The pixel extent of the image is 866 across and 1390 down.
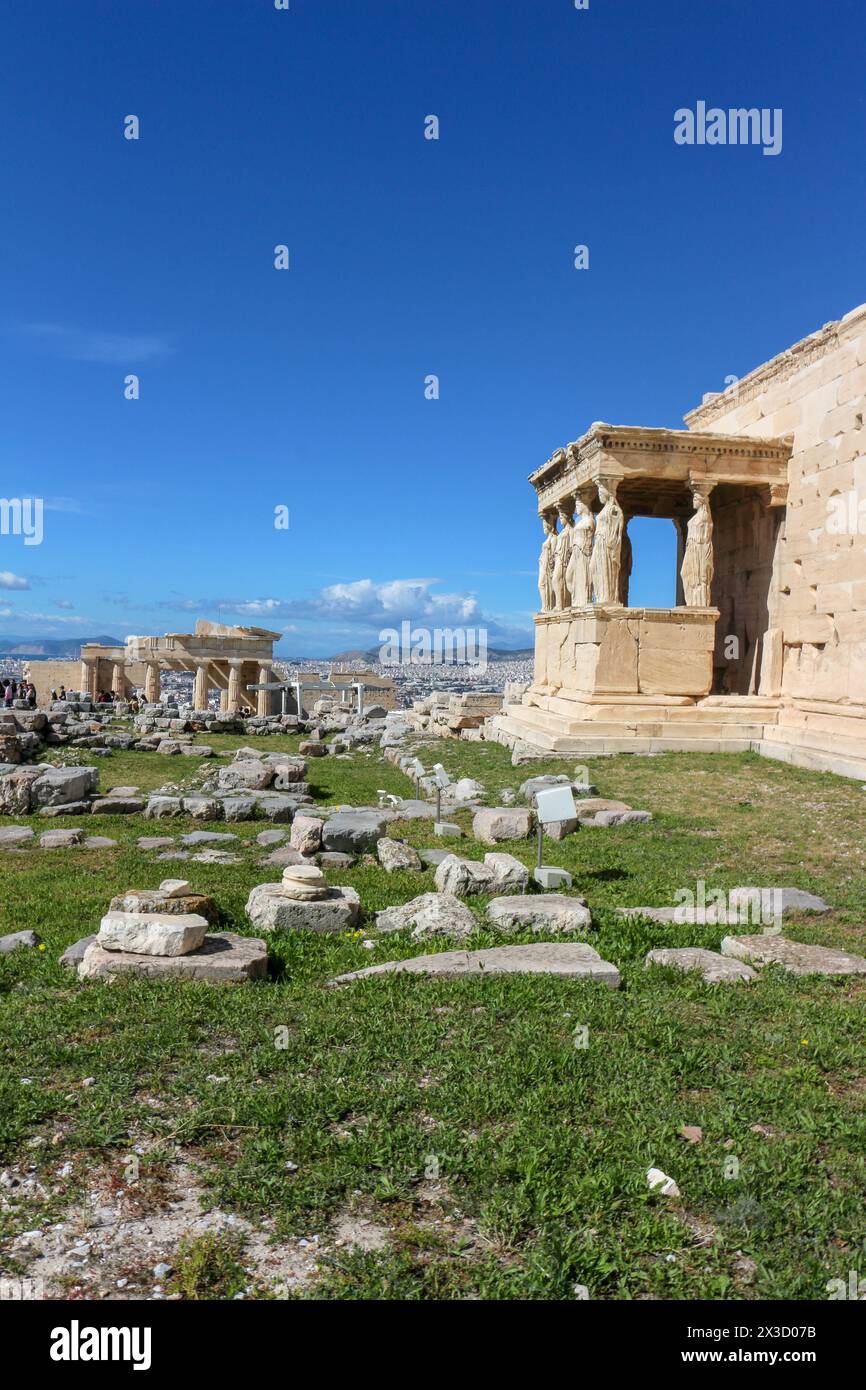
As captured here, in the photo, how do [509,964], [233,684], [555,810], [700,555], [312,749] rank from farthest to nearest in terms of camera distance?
[233,684] < [312,749] < [700,555] < [555,810] < [509,964]

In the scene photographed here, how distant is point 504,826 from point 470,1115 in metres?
6.78

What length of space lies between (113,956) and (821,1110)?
162 inches

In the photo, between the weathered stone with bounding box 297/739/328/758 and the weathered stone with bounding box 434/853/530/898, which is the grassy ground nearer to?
the weathered stone with bounding box 434/853/530/898

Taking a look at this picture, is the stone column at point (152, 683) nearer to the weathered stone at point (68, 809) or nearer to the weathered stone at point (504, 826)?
the weathered stone at point (68, 809)

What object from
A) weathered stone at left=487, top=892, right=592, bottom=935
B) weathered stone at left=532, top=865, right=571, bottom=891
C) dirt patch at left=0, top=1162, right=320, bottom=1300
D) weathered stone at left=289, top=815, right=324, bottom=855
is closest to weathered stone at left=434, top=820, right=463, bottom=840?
weathered stone at left=289, top=815, right=324, bottom=855

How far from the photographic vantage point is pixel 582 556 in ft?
64.7

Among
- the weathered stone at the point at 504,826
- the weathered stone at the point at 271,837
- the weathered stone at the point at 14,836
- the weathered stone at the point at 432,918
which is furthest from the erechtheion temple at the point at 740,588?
the weathered stone at the point at 432,918

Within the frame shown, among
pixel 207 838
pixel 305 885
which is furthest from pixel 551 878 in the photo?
pixel 207 838

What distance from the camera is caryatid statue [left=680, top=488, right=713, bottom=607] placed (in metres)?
18.6

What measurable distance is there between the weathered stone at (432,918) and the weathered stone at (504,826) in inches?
144

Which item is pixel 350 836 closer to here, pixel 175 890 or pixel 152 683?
pixel 175 890

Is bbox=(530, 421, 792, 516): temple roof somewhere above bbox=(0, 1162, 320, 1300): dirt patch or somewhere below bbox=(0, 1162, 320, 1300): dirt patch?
above

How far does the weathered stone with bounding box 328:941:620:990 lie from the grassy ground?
5.6 inches
